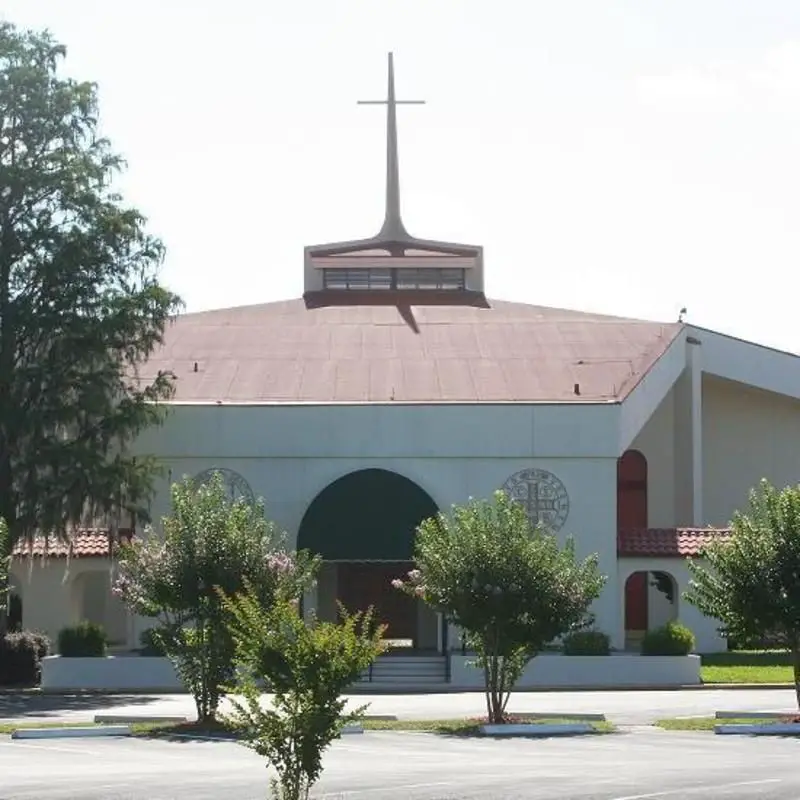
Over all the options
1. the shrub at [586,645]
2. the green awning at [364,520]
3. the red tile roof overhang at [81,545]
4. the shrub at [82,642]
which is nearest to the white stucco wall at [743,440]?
the green awning at [364,520]

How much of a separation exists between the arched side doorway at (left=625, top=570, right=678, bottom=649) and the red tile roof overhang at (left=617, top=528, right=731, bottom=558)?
224 centimetres

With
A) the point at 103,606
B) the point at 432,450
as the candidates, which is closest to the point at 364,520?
the point at 432,450

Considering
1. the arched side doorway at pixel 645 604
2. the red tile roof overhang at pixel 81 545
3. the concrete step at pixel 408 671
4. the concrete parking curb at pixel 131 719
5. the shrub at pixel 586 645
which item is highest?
the red tile roof overhang at pixel 81 545

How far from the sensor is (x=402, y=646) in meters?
47.2

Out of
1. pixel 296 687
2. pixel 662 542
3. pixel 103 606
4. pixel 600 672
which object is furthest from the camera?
pixel 103 606

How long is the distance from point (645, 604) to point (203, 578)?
23.3 metres

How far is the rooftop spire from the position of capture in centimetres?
6222

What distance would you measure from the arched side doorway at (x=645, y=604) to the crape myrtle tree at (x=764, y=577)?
1633 cm

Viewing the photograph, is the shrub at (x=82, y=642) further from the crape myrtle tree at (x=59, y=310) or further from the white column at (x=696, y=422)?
the white column at (x=696, y=422)

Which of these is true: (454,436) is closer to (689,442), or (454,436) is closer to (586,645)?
(586,645)

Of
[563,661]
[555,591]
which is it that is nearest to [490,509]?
[555,591]

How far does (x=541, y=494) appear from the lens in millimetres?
45000

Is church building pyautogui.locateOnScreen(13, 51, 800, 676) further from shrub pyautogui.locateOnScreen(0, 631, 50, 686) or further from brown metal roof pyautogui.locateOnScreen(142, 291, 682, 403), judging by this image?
shrub pyautogui.locateOnScreen(0, 631, 50, 686)

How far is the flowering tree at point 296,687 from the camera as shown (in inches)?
635
